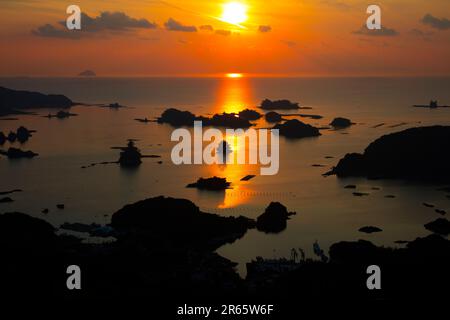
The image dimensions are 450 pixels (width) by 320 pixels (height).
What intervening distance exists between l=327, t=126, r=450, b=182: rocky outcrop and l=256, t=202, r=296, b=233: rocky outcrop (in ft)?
91.7

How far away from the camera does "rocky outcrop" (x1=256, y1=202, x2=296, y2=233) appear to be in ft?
194

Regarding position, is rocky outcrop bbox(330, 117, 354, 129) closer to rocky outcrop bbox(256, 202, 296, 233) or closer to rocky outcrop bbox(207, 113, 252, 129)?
rocky outcrop bbox(207, 113, 252, 129)

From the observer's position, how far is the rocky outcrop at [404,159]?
8706 centimetres

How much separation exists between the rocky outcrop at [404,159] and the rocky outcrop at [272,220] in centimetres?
2795

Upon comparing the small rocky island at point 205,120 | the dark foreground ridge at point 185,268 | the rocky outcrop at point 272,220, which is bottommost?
the dark foreground ridge at point 185,268

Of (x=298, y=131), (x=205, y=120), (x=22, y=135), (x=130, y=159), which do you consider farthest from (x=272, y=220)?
(x=205, y=120)

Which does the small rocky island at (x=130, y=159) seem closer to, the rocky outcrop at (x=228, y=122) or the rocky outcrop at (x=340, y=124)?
the rocky outcrop at (x=228, y=122)

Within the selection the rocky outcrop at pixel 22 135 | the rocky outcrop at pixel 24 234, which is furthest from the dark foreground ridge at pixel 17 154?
the rocky outcrop at pixel 24 234

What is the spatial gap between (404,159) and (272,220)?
3759 centimetres

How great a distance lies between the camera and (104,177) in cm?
8650

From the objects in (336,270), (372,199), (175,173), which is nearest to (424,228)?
(372,199)

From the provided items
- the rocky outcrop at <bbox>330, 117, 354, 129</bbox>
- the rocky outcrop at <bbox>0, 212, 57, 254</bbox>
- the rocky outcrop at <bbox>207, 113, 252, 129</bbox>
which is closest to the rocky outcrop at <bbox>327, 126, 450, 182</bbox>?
the rocky outcrop at <bbox>0, 212, 57, 254</bbox>

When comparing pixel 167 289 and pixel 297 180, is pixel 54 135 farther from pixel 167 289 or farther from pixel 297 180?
pixel 167 289

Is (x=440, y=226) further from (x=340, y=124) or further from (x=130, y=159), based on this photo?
(x=340, y=124)
